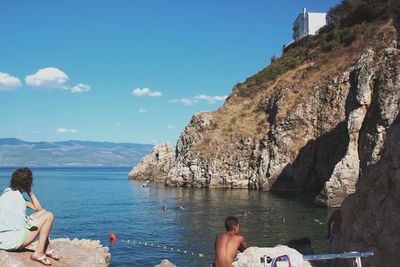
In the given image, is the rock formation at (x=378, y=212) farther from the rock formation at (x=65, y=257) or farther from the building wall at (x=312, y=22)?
the building wall at (x=312, y=22)

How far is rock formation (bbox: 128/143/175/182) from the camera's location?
105 meters

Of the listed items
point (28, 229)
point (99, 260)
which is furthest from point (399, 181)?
point (28, 229)

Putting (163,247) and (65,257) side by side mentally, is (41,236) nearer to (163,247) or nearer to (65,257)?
(65,257)

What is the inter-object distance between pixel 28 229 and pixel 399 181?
30.5ft

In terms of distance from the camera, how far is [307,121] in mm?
64188

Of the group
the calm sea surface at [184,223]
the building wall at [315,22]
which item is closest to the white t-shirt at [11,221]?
the calm sea surface at [184,223]

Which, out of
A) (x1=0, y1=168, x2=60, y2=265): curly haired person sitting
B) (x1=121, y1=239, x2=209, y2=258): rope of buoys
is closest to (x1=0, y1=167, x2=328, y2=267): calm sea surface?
(x1=121, y1=239, x2=209, y2=258): rope of buoys

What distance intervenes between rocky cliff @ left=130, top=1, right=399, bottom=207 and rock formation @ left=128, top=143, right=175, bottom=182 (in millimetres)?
23557

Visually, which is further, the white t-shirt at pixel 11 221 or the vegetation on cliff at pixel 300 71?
the vegetation on cliff at pixel 300 71

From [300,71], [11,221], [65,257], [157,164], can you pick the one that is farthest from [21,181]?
[157,164]

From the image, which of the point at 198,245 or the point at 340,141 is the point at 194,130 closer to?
the point at 340,141

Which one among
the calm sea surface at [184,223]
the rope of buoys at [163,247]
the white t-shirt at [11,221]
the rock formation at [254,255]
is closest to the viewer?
the white t-shirt at [11,221]

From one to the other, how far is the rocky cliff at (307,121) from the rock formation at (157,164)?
927 inches

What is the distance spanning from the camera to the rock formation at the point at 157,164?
104750 mm
